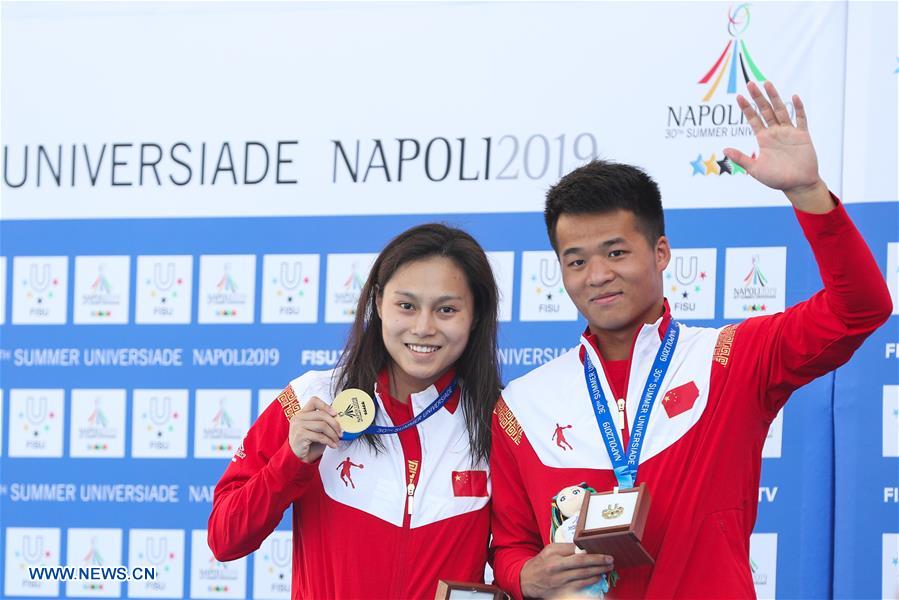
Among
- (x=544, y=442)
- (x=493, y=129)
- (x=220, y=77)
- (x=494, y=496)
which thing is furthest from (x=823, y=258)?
(x=220, y=77)

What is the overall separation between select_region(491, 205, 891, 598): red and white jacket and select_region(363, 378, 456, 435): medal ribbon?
17 centimetres

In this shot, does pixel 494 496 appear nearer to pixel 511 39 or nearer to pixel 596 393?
pixel 596 393

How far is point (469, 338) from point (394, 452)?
0.39 metres

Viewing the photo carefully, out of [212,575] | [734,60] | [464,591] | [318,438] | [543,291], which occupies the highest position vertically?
[734,60]

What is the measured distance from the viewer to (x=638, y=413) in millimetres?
2506

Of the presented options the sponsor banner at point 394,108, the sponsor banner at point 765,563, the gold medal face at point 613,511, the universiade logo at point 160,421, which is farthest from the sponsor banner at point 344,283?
the gold medal face at point 613,511

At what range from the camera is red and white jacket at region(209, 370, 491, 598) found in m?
2.60

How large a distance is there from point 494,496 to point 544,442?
0.70 ft

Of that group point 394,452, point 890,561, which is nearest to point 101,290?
point 394,452

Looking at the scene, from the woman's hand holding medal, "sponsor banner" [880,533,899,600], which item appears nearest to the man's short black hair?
the woman's hand holding medal

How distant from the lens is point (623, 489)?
2.28 meters

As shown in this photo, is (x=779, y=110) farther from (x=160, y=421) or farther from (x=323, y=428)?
(x=160, y=421)

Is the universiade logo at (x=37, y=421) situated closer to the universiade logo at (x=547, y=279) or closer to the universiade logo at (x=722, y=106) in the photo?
the universiade logo at (x=547, y=279)

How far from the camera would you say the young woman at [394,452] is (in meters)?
2.60
